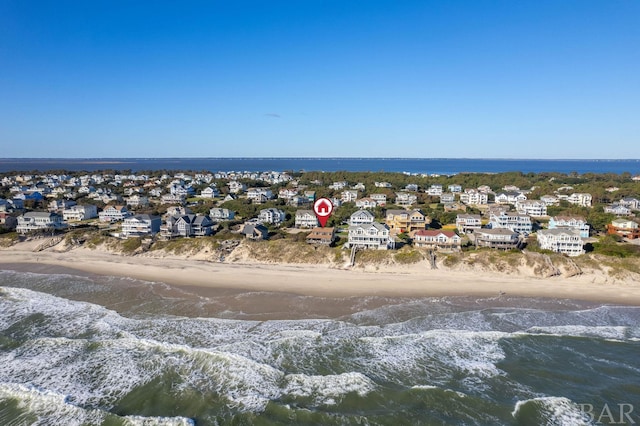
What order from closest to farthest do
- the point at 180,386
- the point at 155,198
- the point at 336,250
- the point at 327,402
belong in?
the point at 327,402
the point at 180,386
the point at 336,250
the point at 155,198

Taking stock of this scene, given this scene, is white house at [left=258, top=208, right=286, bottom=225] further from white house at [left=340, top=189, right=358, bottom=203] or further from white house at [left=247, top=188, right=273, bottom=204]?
white house at [left=340, top=189, right=358, bottom=203]

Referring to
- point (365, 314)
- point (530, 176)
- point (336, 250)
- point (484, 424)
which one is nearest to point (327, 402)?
point (484, 424)

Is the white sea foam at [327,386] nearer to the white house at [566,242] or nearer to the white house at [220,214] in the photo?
the white house at [566,242]

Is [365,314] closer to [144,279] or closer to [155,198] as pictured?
[144,279]

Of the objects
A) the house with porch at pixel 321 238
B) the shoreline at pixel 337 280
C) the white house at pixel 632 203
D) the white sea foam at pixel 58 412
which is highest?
the white house at pixel 632 203

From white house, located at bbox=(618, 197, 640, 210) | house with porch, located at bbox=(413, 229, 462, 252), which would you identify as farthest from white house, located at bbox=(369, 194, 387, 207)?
white house, located at bbox=(618, 197, 640, 210)

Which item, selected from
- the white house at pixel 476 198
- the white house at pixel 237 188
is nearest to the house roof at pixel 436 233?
the white house at pixel 476 198
